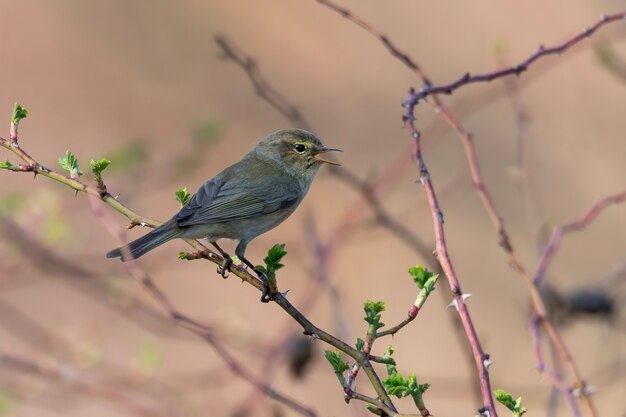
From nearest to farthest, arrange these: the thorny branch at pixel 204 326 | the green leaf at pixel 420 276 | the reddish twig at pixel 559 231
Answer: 1. the thorny branch at pixel 204 326
2. the green leaf at pixel 420 276
3. the reddish twig at pixel 559 231

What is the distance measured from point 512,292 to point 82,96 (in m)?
6.54

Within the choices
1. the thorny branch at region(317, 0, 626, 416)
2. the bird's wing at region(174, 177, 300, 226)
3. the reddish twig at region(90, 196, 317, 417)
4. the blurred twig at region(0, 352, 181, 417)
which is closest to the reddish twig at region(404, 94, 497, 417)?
the thorny branch at region(317, 0, 626, 416)

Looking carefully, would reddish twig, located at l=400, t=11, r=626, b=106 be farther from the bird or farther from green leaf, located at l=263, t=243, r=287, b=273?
the bird

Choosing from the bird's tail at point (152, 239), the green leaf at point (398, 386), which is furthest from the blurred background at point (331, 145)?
the green leaf at point (398, 386)

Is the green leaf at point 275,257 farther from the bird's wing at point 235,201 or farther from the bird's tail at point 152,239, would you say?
the bird's wing at point 235,201

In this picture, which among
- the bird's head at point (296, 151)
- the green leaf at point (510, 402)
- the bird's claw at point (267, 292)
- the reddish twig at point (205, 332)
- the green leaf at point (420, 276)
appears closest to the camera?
the green leaf at point (510, 402)

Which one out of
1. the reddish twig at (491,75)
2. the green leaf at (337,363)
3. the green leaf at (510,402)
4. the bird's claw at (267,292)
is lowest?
the green leaf at (510,402)

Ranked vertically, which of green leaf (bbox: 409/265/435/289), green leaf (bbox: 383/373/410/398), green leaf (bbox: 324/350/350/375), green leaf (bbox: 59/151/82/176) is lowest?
green leaf (bbox: 383/373/410/398)

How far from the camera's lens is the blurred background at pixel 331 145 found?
337 inches

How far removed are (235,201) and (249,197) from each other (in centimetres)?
10

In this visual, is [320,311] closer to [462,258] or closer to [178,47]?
[462,258]

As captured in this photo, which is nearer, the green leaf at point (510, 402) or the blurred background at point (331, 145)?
the green leaf at point (510, 402)

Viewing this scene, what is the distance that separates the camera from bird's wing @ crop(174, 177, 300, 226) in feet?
13.7

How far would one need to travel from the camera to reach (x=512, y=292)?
9578 mm
